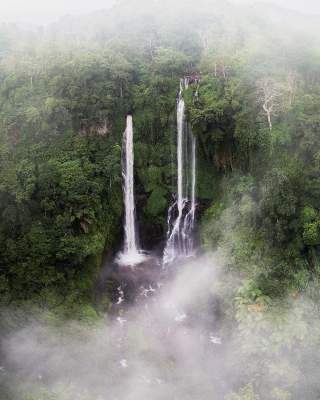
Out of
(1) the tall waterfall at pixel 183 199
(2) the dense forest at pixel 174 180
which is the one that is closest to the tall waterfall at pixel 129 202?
(2) the dense forest at pixel 174 180

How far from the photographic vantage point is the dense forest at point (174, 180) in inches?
809

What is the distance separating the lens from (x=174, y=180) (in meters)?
30.5

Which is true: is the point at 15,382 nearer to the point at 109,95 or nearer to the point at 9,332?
the point at 9,332

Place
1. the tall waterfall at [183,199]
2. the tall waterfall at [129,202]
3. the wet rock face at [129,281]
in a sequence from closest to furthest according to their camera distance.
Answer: the wet rock face at [129,281] < the tall waterfall at [183,199] < the tall waterfall at [129,202]

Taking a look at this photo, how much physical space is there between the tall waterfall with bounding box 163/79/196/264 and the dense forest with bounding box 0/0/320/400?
0.52 m

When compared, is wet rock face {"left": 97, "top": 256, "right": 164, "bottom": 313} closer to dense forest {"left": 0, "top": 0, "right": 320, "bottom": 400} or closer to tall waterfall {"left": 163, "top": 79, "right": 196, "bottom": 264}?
dense forest {"left": 0, "top": 0, "right": 320, "bottom": 400}

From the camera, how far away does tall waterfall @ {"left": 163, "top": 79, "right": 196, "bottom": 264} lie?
2978 centimetres

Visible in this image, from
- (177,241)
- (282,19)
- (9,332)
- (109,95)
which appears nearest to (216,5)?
(282,19)

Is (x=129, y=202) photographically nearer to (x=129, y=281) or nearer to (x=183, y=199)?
(x=183, y=199)

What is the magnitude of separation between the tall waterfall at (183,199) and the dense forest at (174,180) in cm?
52

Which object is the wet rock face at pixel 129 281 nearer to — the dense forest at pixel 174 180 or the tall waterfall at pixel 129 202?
the dense forest at pixel 174 180

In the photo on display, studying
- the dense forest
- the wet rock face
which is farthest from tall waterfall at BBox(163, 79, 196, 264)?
the wet rock face

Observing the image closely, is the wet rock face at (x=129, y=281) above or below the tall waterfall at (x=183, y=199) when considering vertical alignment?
below

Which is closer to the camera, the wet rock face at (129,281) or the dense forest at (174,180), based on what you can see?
the dense forest at (174,180)
